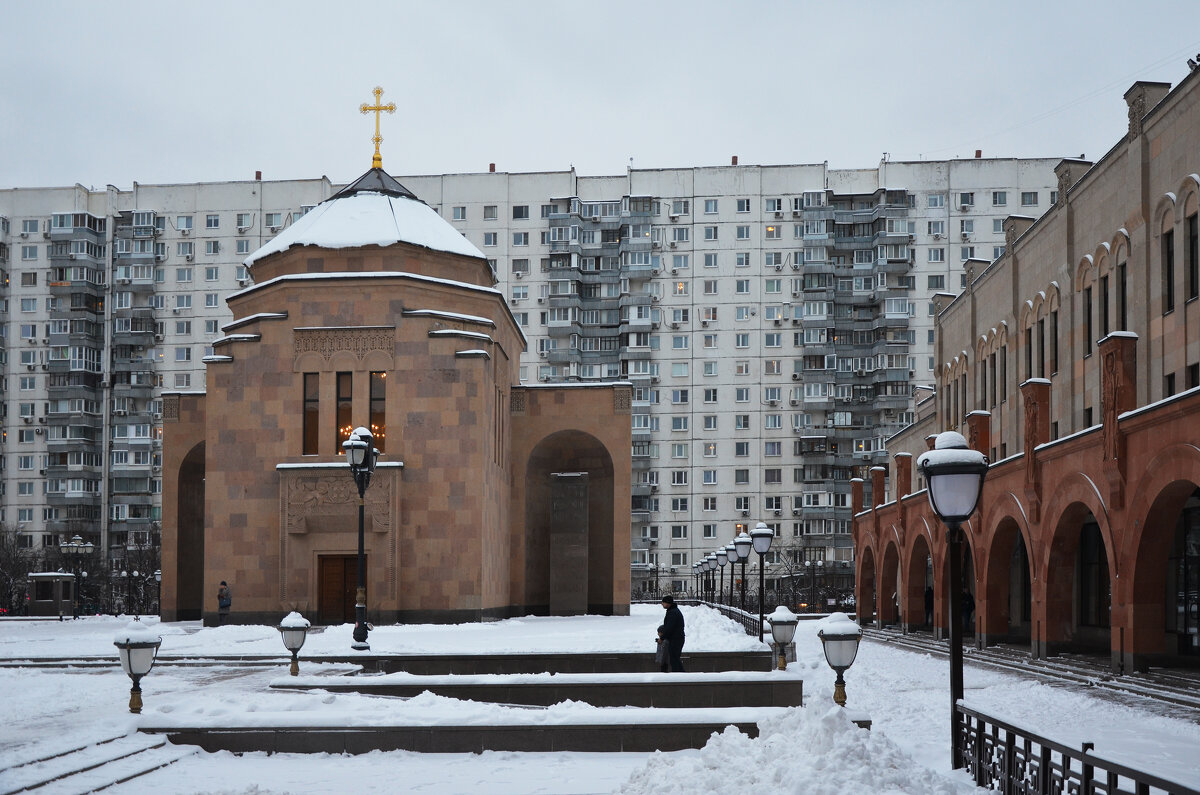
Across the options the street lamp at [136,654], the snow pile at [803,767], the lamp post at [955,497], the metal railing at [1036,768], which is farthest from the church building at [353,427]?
the lamp post at [955,497]

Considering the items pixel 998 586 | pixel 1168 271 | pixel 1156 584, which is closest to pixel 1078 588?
pixel 998 586

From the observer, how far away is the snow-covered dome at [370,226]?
39906 mm

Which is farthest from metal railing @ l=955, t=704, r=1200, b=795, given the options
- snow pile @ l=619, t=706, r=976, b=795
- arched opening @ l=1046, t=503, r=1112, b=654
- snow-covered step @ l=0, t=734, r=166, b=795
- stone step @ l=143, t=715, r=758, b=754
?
arched opening @ l=1046, t=503, r=1112, b=654

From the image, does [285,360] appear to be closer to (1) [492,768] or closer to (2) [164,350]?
(1) [492,768]

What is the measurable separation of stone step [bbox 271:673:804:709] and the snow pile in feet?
18.8

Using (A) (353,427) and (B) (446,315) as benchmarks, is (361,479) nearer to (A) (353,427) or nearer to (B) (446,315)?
(A) (353,427)

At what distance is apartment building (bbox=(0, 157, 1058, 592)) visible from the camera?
78.4m

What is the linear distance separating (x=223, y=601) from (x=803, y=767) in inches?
1190

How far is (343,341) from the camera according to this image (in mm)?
38500

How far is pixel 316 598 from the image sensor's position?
123 ft

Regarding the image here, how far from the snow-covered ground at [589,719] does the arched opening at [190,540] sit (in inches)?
688

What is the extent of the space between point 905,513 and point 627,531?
10.7 m

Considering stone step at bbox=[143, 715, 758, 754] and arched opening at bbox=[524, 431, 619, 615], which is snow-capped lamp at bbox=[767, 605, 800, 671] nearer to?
stone step at bbox=[143, 715, 758, 754]

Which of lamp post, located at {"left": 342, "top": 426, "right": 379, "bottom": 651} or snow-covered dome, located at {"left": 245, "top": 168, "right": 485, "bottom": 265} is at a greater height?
snow-covered dome, located at {"left": 245, "top": 168, "right": 485, "bottom": 265}
